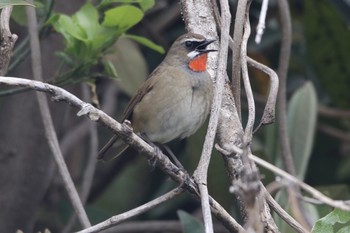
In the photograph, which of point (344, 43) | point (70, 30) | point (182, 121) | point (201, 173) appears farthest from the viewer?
point (344, 43)

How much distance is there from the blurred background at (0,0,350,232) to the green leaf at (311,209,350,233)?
79 cm

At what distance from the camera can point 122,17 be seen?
3383 mm

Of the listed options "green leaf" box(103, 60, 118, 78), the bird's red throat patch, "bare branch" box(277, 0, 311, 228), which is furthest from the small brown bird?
"green leaf" box(103, 60, 118, 78)

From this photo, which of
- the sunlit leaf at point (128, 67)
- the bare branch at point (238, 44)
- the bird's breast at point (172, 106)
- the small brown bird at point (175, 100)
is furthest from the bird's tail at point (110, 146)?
the bare branch at point (238, 44)

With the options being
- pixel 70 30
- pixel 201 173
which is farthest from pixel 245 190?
pixel 70 30

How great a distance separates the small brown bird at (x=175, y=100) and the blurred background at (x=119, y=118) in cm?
17

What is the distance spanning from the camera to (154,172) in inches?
189

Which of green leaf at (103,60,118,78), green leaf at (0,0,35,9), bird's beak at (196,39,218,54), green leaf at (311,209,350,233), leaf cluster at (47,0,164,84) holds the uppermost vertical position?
green leaf at (0,0,35,9)

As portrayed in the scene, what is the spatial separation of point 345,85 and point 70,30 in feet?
5.96

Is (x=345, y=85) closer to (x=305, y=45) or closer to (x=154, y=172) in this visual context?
(x=305, y=45)

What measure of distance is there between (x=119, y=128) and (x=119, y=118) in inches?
96.0

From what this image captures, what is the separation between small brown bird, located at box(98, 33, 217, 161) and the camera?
3.89 m

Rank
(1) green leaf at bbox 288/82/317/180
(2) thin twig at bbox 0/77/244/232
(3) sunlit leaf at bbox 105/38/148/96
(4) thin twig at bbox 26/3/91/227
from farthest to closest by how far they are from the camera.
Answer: (3) sunlit leaf at bbox 105/38/148/96
(1) green leaf at bbox 288/82/317/180
(4) thin twig at bbox 26/3/91/227
(2) thin twig at bbox 0/77/244/232

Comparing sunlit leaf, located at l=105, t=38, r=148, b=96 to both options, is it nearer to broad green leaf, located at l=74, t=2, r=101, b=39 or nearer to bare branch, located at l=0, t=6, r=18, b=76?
broad green leaf, located at l=74, t=2, r=101, b=39
